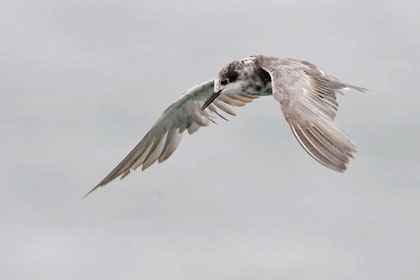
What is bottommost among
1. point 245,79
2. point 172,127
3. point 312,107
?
point 172,127

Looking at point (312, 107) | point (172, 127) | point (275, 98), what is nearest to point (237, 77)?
point (172, 127)

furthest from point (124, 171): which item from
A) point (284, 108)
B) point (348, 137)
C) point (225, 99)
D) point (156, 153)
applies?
point (348, 137)

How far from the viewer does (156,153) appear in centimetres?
2230

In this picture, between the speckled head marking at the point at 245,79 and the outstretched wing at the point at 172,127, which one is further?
the outstretched wing at the point at 172,127

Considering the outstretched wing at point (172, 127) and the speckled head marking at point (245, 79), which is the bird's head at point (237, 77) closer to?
the speckled head marking at point (245, 79)

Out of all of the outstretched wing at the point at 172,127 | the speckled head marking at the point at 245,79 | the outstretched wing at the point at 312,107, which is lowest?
Answer: the outstretched wing at the point at 172,127

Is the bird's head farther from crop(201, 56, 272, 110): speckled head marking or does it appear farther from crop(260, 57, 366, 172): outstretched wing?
crop(260, 57, 366, 172): outstretched wing

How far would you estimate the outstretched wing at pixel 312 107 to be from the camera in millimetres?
13594

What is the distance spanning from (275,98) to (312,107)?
0.88 metres

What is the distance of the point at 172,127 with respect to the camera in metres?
22.3

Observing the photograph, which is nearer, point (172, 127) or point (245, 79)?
point (245, 79)

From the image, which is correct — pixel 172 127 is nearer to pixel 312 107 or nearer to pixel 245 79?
pixel 245 79

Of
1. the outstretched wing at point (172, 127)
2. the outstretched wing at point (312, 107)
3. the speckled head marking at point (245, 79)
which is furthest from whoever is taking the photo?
the outstretched wing at point (172, 127)

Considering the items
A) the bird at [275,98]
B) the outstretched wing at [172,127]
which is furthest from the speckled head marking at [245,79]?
the outstretched wing at [172,127]
